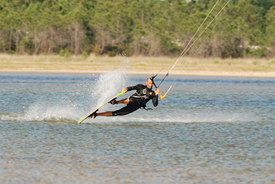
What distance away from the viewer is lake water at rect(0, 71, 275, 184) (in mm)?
10758

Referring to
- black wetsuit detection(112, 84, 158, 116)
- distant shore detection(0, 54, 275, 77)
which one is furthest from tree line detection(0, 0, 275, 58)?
black wetsuit detection(112, 84, 158, 116)

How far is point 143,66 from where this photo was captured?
165 ft

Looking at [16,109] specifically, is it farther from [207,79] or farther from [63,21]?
[63,21]

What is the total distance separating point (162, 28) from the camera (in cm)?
6731

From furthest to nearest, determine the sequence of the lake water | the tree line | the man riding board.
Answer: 1. the tree line
2. the man riding board
3. the lake water

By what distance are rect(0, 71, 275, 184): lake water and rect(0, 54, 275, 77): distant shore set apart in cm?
2170

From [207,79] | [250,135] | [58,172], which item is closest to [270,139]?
[250,135]

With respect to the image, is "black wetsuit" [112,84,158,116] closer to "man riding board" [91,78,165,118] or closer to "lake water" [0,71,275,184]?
"man riding board" [91,78,165,118]

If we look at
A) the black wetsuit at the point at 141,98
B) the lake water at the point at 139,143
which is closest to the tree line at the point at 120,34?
the lake water at the point at 139,143

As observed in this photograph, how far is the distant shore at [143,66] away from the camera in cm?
4912

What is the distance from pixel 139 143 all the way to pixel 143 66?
3619cm

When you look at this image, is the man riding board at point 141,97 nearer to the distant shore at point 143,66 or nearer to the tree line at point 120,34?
the distant shore at point 143,66

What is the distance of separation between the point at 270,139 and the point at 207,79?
30.5 m

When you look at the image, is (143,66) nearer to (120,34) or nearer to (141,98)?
(120,34)
